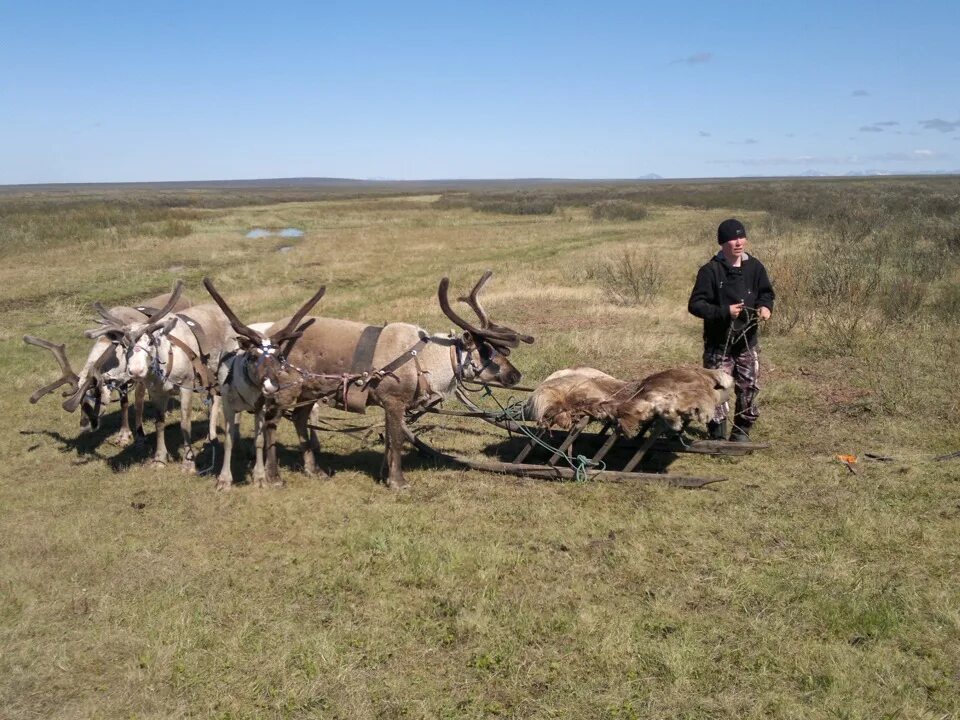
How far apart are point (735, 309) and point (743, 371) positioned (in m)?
0.97

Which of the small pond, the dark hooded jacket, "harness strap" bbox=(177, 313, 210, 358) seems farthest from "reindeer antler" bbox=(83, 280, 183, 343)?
the small pond

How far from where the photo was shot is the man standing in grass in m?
8.34

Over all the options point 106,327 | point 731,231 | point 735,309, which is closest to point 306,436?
point 106,327

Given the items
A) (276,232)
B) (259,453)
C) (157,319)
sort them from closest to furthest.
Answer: (259,453), (157,319), (276,232)

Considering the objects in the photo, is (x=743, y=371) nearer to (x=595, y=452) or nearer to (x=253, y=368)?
(x=595, y=452)

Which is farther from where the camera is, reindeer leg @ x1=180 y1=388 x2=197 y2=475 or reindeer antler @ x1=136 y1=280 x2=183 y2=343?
reindeer leg @ x1=180 y1=388 x2=197 y2=475

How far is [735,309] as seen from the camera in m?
8.12

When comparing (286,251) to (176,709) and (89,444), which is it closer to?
(89,444)

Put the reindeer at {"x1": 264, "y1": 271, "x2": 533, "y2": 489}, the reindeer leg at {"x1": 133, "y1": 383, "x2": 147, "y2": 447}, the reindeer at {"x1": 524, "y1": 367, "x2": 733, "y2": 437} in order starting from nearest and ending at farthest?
the reindeer at {"x1": 524, "y1": 367, "x2": 733, "y2": 437}, the reindeer at {"x1": 264, "y1": 271, "x2": 533, "y2": 489}, the reindeer leg at {"x1": 133, "y1": 383, "x2": 147, "y2": 447}

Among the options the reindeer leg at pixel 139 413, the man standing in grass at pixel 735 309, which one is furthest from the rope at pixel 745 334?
the reindeer leg at pixel 139 413

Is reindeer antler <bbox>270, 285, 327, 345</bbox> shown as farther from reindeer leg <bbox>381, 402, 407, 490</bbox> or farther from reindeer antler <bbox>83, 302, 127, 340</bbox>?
reindeer antler <bbox>83, 302, 127, 340</bbox>

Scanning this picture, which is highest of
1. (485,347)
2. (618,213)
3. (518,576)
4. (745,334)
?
(618,213)

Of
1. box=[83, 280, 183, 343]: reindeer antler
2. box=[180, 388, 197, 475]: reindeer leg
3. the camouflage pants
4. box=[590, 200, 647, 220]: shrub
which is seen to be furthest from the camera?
box=[590, 200, 647, 220]: shrub

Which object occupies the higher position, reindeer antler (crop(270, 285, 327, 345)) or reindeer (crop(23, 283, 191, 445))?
reindeer antler (crop(270, 285, 327, 345))
